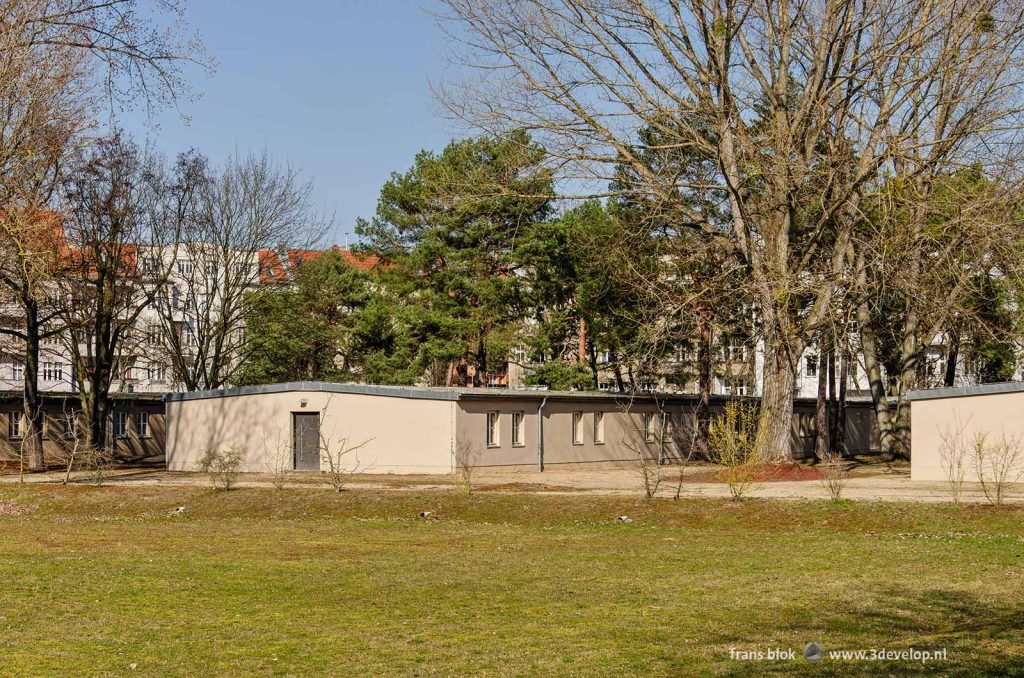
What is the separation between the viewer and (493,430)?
38125 millimetres

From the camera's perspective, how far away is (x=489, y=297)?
49812 millimetres

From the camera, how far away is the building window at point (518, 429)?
38.9 meters

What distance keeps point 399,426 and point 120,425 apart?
21.2 metres

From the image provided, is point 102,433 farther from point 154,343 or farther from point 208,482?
point 208,482

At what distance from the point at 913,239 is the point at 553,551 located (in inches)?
644

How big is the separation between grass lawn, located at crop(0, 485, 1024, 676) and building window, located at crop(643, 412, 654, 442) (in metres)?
22.4

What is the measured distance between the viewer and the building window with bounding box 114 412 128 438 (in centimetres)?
5319

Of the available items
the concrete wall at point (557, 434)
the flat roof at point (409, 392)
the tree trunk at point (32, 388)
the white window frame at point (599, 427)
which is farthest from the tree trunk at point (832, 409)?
the tree trunk at point (32, 388)

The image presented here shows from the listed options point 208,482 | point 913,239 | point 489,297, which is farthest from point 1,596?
point 489,297

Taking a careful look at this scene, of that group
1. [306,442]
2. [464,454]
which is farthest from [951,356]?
[306,442]

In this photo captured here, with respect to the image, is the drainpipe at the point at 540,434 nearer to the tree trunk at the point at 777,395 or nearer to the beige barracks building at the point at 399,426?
the beige barracks building at the point at 399,426

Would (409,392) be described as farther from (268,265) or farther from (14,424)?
(14,424)

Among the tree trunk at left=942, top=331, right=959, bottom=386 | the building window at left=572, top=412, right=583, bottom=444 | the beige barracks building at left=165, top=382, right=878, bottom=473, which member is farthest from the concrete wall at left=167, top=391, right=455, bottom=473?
the tree trunk at left=942, top=331, right=959, bottom=386

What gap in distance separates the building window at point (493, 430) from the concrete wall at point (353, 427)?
1.80 meters
